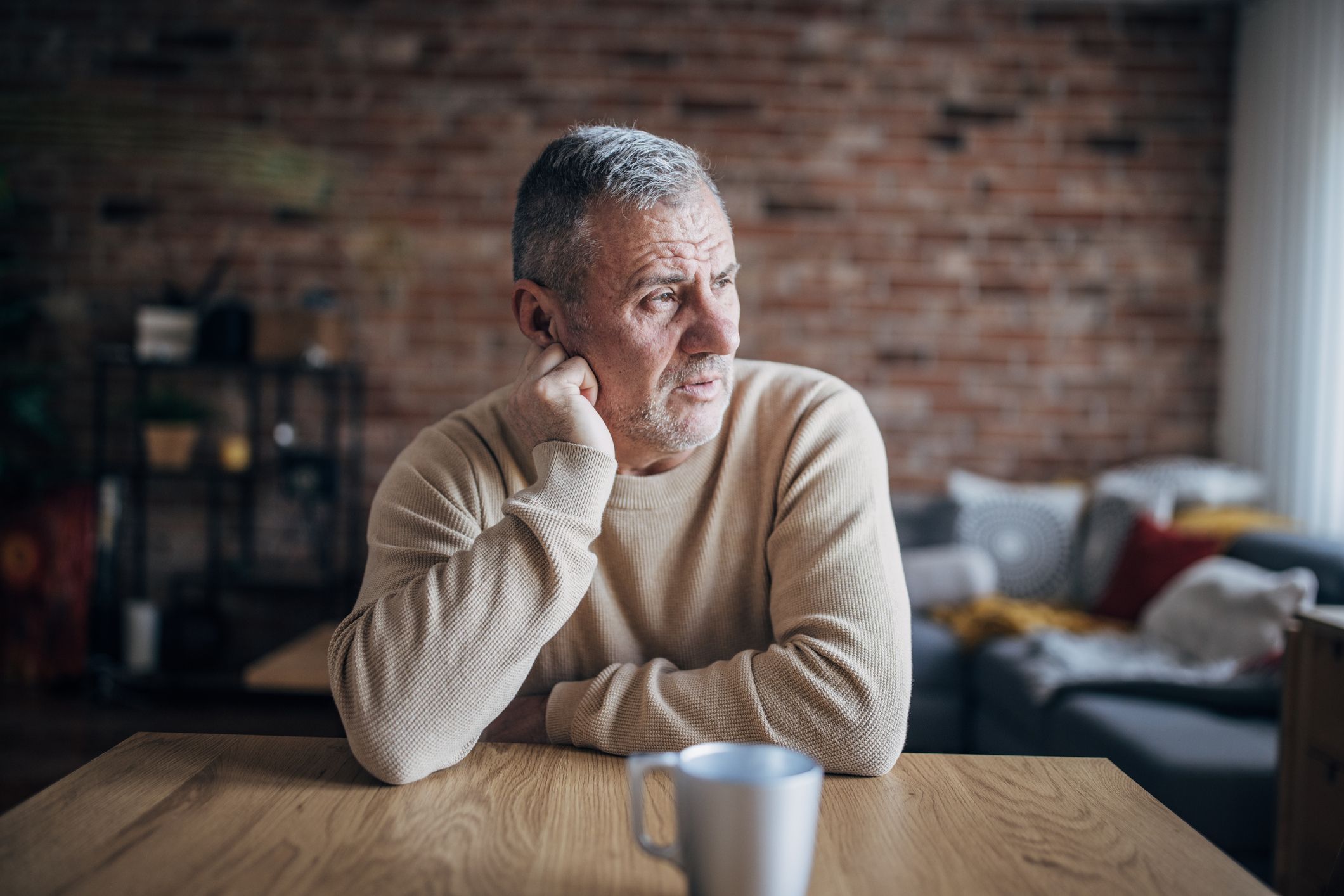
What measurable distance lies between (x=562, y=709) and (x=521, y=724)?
0.10m

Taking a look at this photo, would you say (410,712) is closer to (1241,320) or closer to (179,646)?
(179,646)

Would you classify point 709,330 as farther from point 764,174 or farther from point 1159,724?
point 764,174

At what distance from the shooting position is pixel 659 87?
3965 millimetres

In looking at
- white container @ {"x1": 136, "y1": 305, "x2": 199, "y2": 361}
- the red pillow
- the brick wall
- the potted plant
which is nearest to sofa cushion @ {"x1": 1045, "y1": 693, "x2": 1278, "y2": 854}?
the red pillow

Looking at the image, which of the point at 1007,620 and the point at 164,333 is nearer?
the point at 1007,620

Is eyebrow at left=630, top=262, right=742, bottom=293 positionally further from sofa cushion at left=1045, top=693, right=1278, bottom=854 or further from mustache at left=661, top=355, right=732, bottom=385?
sofa cushion at left=1045, top=693, right=1278, bottom=854

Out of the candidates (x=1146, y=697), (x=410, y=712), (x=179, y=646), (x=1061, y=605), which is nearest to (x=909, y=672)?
(x=410, y=712)

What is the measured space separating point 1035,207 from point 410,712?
3675mm

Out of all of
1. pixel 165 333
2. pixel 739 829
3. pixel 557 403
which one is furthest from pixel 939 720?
pixel 165 333

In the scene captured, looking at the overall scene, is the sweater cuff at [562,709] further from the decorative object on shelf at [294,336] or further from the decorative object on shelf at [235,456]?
the decorative object on shelf at [235,456]

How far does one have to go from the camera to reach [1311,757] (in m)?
1.77

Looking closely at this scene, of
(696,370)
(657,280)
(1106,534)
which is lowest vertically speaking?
(1106,534)

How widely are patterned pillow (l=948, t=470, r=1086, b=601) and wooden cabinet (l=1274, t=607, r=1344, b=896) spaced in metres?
1.64

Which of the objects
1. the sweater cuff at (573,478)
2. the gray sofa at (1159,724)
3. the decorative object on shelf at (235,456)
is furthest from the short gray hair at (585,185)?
the decorative object on shelf at (235,456)
